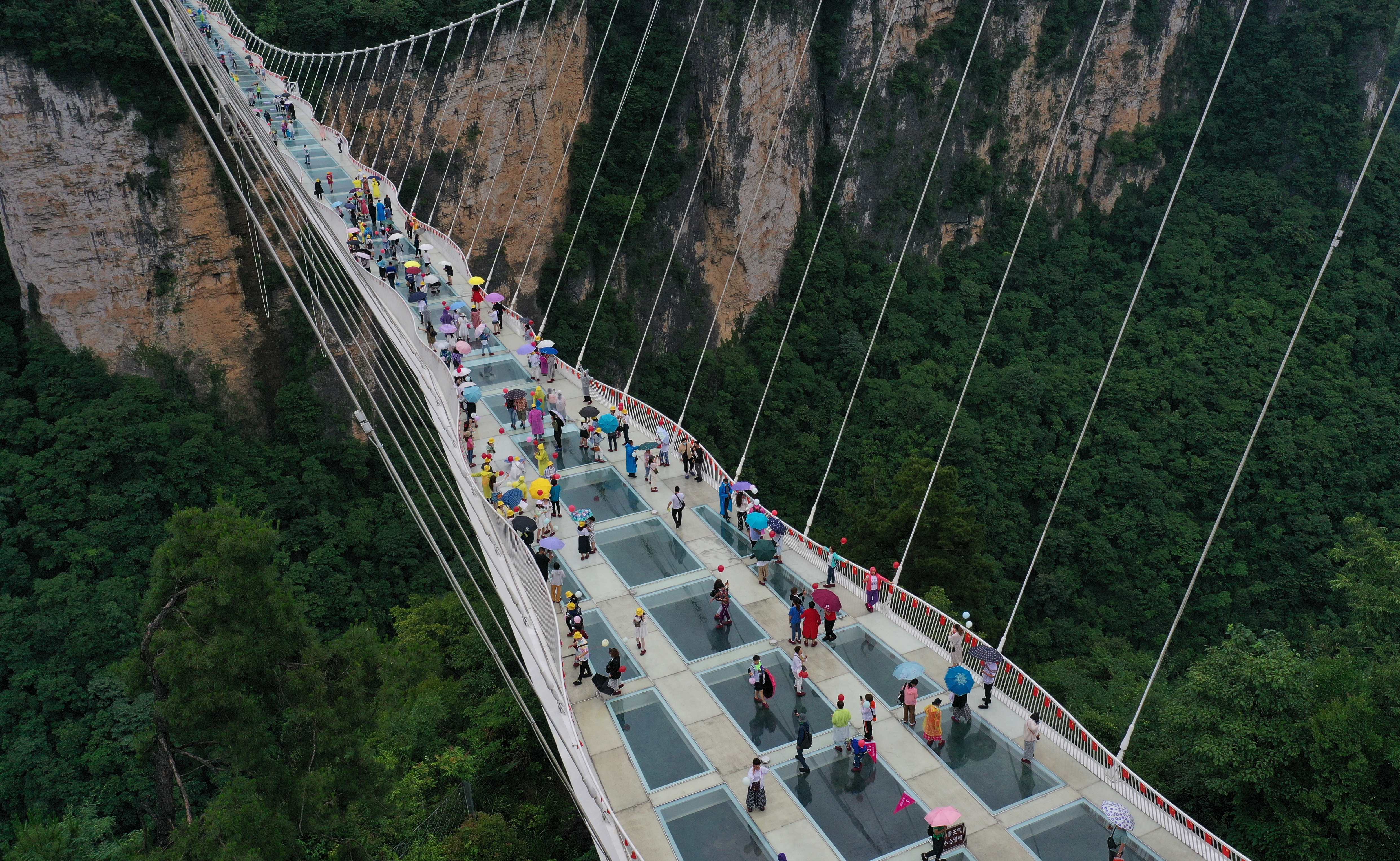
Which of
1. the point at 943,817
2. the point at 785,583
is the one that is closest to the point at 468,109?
the point at 785,583

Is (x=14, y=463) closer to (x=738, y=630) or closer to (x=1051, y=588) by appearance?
(x=738, y=630)

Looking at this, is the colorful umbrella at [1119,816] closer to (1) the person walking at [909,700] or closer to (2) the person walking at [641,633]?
(1) the person walking at [909,700]

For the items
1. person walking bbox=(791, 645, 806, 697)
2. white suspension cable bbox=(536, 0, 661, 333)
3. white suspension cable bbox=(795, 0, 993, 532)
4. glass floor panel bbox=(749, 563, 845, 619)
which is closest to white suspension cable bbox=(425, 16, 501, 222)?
white suspension cable bbox=(536, 0, 661, 333)

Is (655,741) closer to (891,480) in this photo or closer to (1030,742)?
(1030,742)

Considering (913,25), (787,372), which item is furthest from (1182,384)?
(913,25)

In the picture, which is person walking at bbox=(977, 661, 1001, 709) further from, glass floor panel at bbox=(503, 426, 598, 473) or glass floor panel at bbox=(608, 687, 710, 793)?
glass floor panel at bbox=(503, 426, 598, 473)
